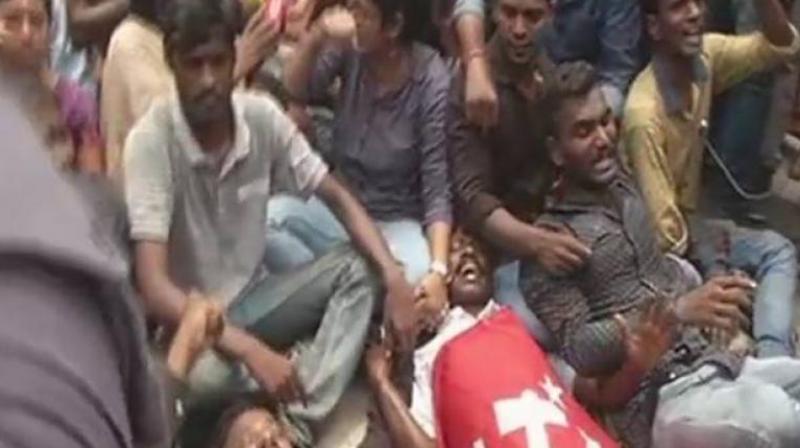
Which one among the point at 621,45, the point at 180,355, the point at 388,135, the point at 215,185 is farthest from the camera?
the point at 621,45

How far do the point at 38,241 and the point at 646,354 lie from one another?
252 centimetres

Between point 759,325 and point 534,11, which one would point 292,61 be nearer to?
point 534,11

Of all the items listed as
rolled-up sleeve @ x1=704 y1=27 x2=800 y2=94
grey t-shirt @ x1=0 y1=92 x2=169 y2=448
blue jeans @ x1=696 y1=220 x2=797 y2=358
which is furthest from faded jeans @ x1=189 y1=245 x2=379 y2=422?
grey t-shirt @ x1=0 y1=92 x2=169 y2=448

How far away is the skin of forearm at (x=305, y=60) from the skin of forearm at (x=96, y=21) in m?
0.33

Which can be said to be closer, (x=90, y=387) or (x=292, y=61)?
(x=90, y=387)

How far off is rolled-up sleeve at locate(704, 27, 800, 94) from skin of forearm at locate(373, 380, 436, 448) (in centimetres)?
117

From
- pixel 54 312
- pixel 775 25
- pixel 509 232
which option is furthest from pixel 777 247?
pixel 54 312

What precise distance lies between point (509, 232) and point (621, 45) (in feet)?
2.10

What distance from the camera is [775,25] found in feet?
12.1

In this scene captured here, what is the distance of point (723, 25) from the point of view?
3.98 meters

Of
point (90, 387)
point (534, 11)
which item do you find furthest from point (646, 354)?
point (90, 387)

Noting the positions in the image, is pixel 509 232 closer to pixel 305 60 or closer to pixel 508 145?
pixel 508 145

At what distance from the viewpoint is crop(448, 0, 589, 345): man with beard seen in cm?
324

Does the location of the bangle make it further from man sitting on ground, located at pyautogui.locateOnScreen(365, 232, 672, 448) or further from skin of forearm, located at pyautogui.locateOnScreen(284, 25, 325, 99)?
man sitting on ground, located at pyautogui.locateOnScreen(365, 232, 672, 448)
